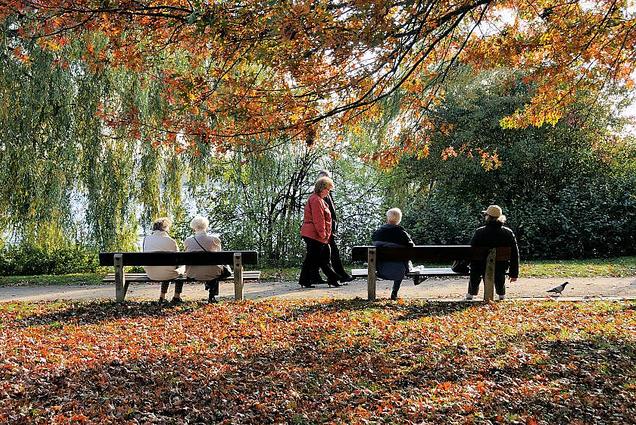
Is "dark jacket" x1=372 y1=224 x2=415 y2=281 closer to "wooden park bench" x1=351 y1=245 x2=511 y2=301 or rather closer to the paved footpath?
"wooden park bench" x1=351 y1=245 x2=511 y2=301

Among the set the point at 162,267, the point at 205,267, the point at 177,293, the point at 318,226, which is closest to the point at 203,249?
the point at 205,267

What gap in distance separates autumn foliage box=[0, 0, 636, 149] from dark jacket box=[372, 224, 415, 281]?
4.24ft

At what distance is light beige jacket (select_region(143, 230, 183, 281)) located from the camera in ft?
30.8

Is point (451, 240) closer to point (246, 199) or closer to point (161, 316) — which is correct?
point (246, 199)

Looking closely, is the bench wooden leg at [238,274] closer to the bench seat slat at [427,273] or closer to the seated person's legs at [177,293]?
the seated person's legs at [177,293]

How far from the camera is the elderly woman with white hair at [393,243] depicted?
31.1 feet

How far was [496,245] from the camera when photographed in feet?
31.4

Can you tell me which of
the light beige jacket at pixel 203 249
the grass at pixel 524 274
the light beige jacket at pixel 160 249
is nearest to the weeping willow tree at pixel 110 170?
the grass at pixel 524 274

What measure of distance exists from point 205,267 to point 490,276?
3903 mm

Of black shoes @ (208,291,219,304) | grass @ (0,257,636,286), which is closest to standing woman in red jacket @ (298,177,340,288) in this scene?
black shoes @ (208,291,219,304)

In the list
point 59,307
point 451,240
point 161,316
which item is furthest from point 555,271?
point 59,307

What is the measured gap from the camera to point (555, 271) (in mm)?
13594

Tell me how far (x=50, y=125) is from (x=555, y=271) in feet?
34.9

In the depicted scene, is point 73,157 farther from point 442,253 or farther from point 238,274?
point 442,253
